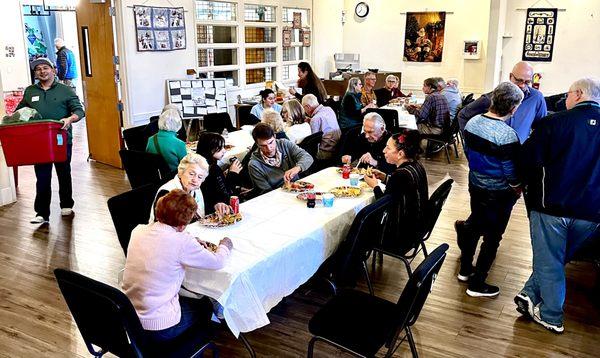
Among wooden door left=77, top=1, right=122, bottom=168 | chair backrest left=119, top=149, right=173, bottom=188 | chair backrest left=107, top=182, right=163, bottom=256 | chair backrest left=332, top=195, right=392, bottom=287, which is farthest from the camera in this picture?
wooden door left=77, top=1, right=122, bottom=168

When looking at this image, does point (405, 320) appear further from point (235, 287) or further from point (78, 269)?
point (78, 269)

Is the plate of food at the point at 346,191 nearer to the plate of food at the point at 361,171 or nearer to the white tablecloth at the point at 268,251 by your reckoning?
the white tablecloth at the point at 268,251

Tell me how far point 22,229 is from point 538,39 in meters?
9.80

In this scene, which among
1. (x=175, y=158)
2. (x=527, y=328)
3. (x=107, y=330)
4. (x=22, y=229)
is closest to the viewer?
(x=107, y=330)

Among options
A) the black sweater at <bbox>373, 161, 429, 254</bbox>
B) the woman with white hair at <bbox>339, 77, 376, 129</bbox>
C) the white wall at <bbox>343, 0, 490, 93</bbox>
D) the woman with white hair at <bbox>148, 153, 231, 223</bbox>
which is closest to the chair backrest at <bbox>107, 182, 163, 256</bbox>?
the woman with white hair at <bbox>148, 153, 231, 223</bbox>

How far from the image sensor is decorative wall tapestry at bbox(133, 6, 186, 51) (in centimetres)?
708

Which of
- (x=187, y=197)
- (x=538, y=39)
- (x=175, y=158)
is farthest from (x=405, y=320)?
(x=538, y=39)

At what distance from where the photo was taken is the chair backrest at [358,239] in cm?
301

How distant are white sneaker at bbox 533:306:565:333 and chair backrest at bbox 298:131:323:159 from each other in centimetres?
242

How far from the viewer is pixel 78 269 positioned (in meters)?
4.29

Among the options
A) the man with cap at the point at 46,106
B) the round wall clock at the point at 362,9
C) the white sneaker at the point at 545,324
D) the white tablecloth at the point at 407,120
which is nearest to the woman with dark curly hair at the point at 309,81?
the white tablecloth at the point at 407,120

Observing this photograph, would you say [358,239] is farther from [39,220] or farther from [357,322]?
[39,220]

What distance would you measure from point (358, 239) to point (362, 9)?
1019cm

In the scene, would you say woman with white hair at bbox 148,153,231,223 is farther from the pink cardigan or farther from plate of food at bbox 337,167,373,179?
plate of food at bbox 337,167,373,179
